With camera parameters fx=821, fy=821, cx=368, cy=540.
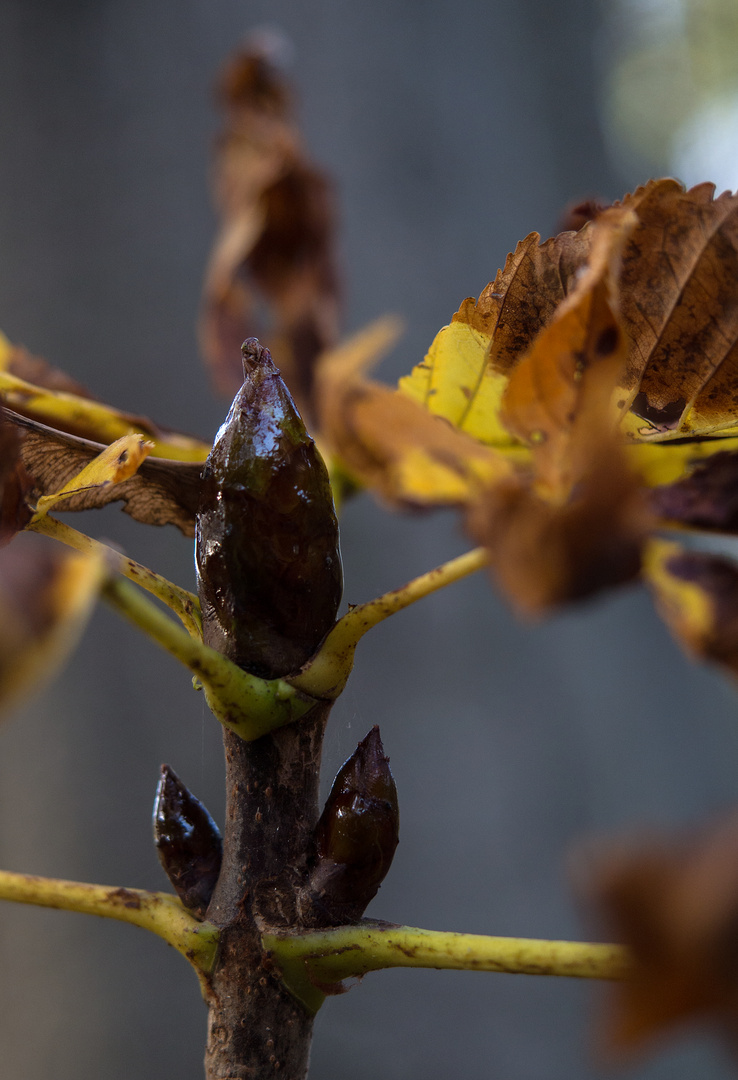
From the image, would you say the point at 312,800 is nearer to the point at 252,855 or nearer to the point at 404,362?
the point at 252,855

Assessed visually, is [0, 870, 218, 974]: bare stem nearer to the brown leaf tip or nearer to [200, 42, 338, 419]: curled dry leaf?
[200, 42, 338, 419]: curled dry leaf

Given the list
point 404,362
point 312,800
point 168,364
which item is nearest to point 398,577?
point 404,362

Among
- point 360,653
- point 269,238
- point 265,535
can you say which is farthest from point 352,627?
point 360,653

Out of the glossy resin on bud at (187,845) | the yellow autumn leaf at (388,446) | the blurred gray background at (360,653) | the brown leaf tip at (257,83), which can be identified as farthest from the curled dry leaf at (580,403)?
the blurred gray background at (360,653)

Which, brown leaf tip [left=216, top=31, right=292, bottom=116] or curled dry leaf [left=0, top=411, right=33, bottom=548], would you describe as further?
brown leaf tip [left=216, top=31, right=292, bottom=116]

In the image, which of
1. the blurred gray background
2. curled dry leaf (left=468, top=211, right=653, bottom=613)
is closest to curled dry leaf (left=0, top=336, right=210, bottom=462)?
curled dry leaf (left=468, top=211, right=653, bottom=613)

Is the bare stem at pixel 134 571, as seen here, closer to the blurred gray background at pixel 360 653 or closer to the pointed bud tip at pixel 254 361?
the pointed bud tip at pixel 254 361
